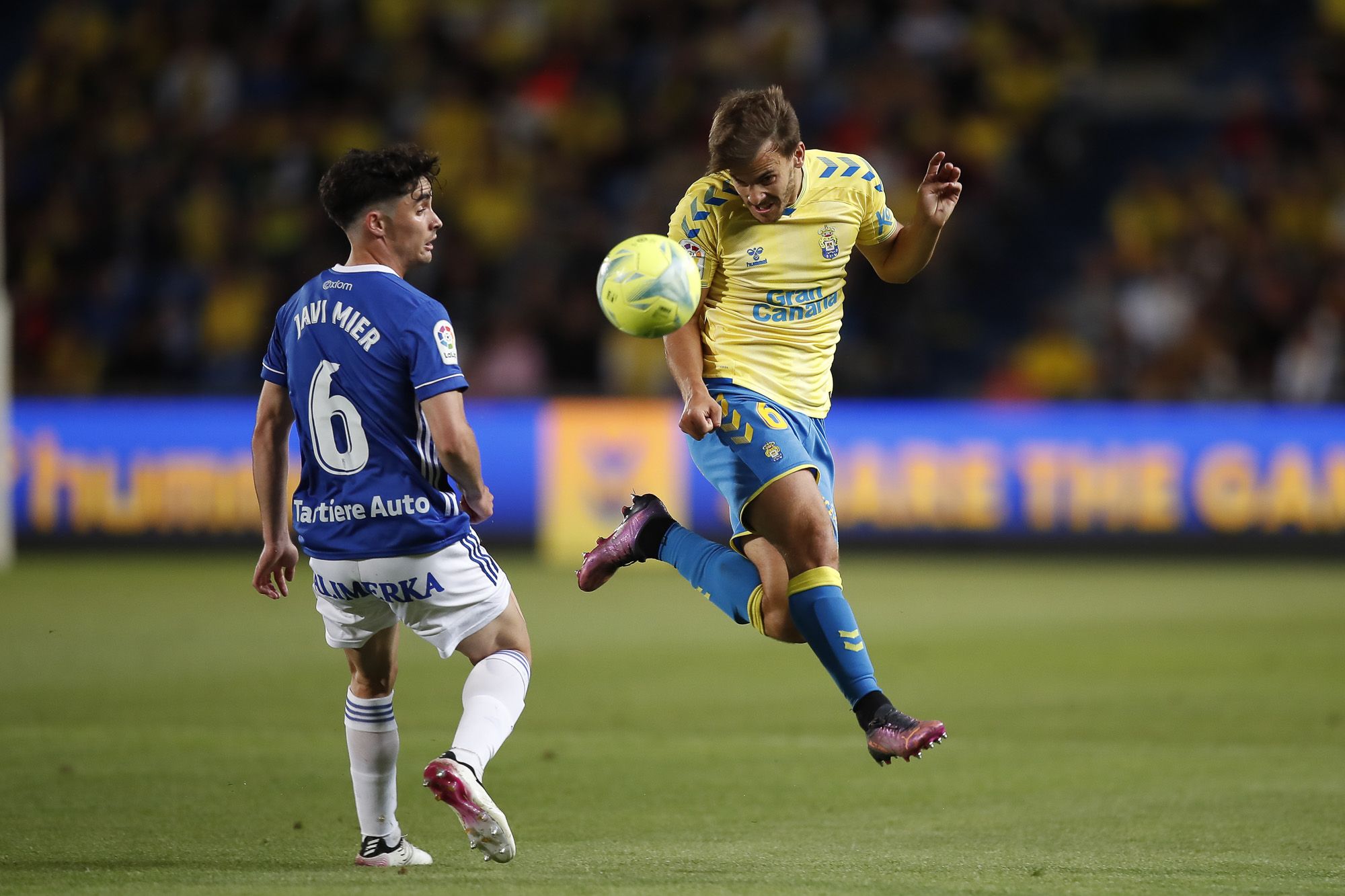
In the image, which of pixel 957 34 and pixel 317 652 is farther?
pixel 957 34

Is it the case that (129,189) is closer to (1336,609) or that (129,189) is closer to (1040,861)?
(1336,609)

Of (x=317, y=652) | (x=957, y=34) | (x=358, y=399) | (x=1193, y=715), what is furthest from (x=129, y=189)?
(x=358, y=399)

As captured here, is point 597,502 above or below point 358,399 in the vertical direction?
below

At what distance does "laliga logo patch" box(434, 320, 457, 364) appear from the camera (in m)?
5.11

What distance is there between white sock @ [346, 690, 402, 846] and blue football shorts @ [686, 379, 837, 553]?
145cm

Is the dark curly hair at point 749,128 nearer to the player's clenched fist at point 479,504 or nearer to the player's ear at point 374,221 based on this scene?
the player's ear at point 374,221

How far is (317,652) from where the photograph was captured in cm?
1081

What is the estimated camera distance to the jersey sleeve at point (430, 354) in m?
5.08

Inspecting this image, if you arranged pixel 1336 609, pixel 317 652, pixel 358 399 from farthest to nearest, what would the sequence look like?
pixel 1336 609 < pixel 317 652 < pixel 358 399

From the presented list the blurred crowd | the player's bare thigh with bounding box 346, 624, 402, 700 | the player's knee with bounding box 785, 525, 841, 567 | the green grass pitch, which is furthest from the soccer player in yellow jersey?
the blurred crowd

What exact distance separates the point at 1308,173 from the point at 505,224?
8056mm

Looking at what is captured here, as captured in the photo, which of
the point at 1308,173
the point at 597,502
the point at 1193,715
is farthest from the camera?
the point at 1308,173

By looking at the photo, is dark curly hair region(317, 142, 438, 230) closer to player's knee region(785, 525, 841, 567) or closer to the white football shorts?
the white football shorts

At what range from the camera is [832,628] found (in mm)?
6180
